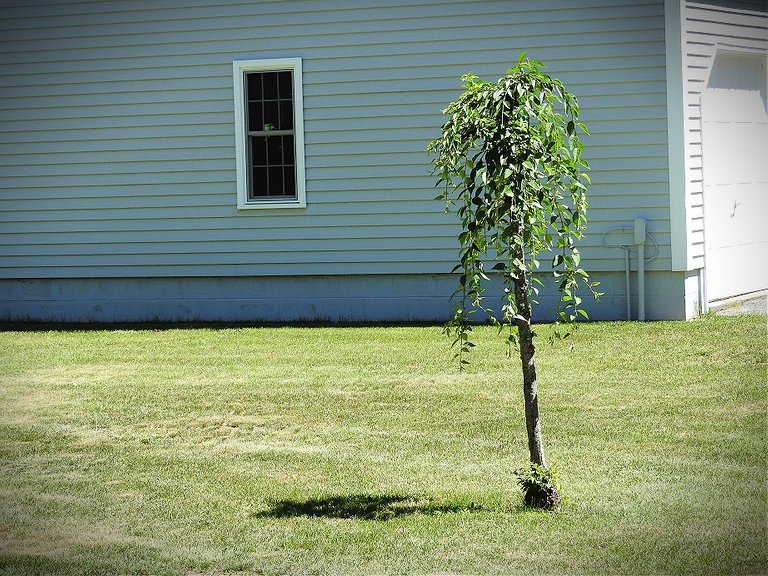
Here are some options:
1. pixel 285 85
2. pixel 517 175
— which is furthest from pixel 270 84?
pixel 517 175

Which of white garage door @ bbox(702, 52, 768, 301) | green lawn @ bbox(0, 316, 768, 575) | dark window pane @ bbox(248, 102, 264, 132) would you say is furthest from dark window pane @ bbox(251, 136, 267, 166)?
white garage door @ bbox(702, 52, 768, 301)

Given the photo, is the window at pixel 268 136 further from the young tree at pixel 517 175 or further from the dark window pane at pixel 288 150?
the young tree at pixel 517 175

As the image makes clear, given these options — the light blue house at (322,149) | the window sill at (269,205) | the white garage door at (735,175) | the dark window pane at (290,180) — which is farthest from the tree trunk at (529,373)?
the dark window pane at (290,180)

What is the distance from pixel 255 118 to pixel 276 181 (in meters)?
0.83

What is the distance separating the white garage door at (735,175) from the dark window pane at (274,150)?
16.8 feet

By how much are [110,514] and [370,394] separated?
3.47m

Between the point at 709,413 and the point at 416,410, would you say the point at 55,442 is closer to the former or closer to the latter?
the point at 416,410

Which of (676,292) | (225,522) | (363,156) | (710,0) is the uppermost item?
(710,0)

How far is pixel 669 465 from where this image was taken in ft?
22.3

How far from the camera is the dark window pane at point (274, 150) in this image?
46.9 feet

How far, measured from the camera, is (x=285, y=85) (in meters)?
14.2

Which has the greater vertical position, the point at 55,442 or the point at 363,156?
the point at 363,156

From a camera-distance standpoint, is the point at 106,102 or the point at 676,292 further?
the point at 106,102

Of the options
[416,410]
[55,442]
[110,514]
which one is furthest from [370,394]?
[110,514]
